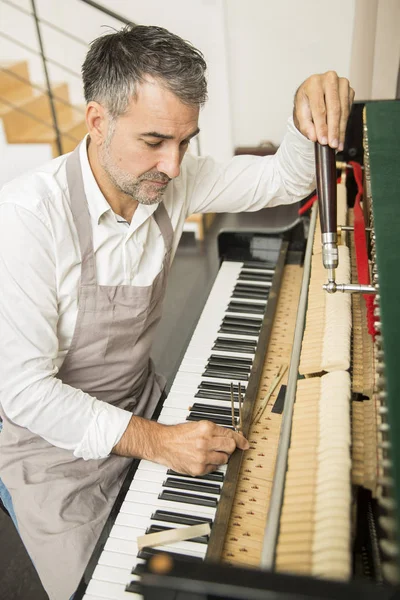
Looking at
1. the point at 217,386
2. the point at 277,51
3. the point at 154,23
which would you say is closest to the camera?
the point at 217,386

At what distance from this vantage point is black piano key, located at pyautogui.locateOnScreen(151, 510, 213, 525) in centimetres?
164

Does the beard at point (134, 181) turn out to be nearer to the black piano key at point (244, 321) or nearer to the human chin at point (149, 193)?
the human chin at point (149, 193)

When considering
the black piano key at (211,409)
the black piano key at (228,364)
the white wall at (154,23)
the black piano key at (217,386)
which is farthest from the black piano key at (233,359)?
the white wall at (154,23)

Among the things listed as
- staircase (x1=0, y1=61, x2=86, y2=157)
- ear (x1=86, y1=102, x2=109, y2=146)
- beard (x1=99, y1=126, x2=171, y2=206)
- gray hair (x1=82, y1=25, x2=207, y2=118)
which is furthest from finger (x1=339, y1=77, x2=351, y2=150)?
staircase (x1=0, y1=61, x2=86, y2=157)

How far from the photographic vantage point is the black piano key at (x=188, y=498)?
5.55 feet

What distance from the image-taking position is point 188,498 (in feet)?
5.62

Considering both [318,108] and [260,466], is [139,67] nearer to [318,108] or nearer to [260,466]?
[318,108]

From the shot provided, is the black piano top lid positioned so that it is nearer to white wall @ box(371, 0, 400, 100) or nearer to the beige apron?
the beige apron

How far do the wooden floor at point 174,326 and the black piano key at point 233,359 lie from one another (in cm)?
23

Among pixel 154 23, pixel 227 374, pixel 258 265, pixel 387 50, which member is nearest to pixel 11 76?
pixel 154 23

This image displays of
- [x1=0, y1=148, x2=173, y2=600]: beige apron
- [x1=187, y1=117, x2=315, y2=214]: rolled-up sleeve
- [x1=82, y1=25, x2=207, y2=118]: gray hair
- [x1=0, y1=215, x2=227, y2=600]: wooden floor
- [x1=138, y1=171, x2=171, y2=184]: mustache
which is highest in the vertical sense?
[x1=82, y1=25, x2=207, y2=118]: gray hair

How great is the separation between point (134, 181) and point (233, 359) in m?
0.85

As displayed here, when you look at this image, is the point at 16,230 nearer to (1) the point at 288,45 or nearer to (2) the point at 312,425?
(2) the point at 312,425

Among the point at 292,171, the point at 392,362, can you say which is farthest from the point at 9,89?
the point at 392,362
